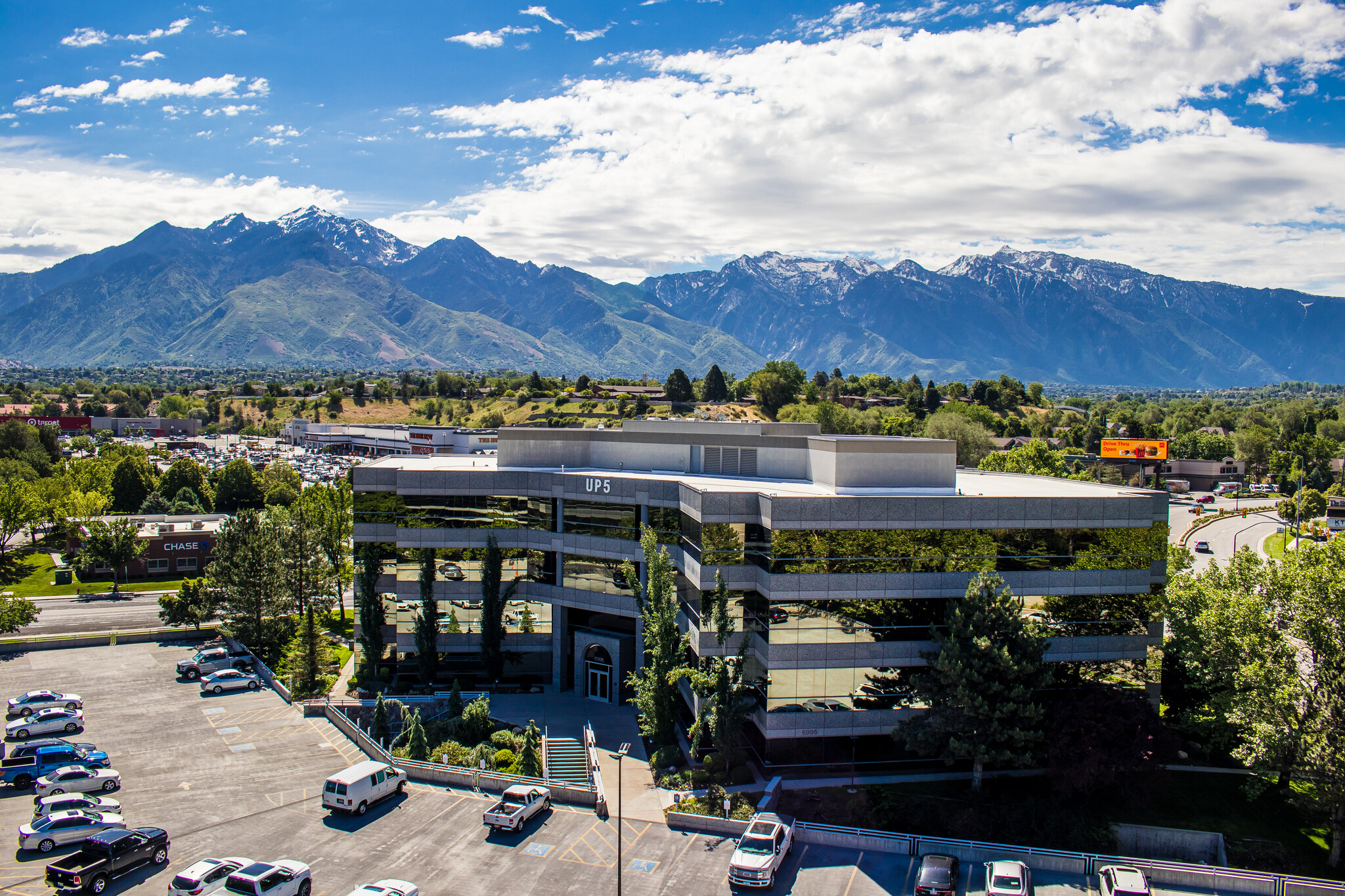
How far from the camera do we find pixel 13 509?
10094 cm

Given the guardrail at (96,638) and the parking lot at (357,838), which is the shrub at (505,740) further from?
the guardrail at (96,638)

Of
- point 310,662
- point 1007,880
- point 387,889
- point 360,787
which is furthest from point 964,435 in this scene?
point 387,889

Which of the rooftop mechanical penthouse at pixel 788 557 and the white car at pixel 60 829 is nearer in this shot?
the white car at pixel 60 829

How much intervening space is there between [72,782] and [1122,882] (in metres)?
45.3

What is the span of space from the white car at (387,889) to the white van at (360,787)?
7375 millimetres

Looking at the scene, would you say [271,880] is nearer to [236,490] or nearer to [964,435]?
[236,490]

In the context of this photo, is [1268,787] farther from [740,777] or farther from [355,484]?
[355,484]

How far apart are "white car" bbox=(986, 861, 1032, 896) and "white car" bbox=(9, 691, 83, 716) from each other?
49278 millimetres

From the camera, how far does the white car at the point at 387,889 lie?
29844 millimetres

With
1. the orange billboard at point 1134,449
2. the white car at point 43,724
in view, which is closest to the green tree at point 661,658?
Answer: the white car at point 43,724

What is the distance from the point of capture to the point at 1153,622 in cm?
4562

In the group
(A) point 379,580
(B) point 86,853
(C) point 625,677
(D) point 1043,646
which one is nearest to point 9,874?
(B) point 86,853

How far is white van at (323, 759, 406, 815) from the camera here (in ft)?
124

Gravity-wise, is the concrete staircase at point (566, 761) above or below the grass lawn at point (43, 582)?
above
